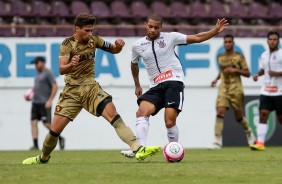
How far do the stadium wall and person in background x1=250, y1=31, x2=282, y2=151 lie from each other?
3.79m

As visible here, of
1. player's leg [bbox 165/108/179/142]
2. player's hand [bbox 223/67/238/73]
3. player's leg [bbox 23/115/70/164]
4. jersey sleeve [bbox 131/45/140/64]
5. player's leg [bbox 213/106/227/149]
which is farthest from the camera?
player's leg [bbox 213/106/227/149]

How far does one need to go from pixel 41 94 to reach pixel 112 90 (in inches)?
75.9

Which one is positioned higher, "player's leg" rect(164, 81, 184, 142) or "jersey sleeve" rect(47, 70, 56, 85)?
"jersey sleeve" rect(47, 70, 56, 85)

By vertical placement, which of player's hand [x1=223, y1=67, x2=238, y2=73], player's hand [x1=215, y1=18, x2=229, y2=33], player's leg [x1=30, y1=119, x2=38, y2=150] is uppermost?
player's hand [x1=215, y1=18, x2=229, y2=33]

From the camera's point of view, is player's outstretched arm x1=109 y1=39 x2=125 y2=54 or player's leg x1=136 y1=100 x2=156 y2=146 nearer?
player's outstretched arm x1=109 y1=39 x2=125 y2=54

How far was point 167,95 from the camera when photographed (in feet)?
44.7

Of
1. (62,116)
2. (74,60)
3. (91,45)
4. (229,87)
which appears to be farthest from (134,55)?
(229,87)

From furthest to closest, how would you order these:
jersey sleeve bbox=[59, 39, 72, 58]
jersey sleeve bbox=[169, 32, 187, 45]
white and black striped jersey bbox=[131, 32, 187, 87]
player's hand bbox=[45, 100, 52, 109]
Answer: player's hand bbox=[45, 100, 52, 109]
white and black striped jersey bbox=[131, 32, 187, 87]
jersey sleeve bbox=[169, 32, 187, 45]
jersey sleeve bbox=[59, 39, 72, 58]

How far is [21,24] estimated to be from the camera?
78.6 feet

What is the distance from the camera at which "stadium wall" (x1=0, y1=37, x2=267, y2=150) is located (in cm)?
2278

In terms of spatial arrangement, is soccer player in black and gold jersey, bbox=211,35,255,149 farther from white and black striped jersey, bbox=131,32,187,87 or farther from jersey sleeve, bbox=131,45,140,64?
white and black striped jersey, bbox=131,32,187,87

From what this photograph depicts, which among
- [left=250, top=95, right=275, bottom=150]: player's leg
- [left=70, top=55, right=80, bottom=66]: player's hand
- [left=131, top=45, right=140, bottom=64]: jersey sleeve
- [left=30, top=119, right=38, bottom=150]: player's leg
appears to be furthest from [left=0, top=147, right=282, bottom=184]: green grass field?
[left=30, top=119, right=38, bottom=150]: player's leg

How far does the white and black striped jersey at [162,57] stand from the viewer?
1379 centimetres

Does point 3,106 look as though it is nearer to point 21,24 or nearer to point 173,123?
point 21,24
